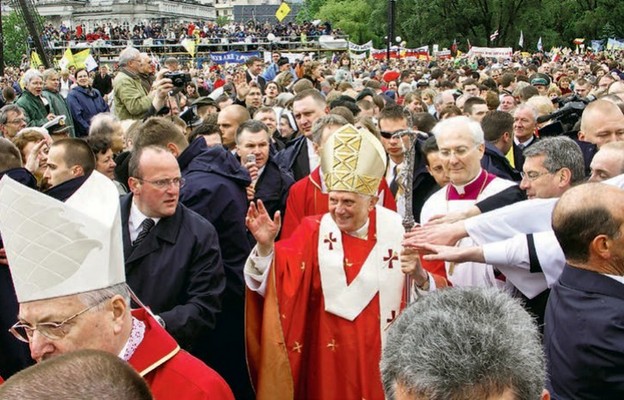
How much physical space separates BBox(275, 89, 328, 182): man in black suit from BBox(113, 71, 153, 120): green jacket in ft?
6.51

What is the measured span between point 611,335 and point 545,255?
32.7 inches

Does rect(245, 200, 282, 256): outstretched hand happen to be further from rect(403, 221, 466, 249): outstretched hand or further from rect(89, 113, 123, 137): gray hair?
rect(89, 113, 123, 137): gray hair

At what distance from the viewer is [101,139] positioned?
596 cm

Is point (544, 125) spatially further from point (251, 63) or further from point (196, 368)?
point (251, 63)

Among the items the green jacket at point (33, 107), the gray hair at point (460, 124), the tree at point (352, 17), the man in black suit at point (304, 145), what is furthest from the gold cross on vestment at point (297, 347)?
the tree at point (352, 17)

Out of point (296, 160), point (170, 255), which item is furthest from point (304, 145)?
point (170, 255)

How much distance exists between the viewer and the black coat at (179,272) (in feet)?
12.8

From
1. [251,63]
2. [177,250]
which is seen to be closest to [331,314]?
[177,250]

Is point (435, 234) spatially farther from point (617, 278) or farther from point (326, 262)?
point (617, 278)

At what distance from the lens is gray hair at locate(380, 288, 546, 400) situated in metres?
1.88

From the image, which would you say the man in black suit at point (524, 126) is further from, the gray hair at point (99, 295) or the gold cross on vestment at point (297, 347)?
the gray hair at point (99, 295)

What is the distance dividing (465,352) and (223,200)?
3312 millimetres

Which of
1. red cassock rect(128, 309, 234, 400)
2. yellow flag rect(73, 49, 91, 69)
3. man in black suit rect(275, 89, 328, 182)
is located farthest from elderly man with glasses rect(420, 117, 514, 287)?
yellow flag rect(73, 49, 91, 69)

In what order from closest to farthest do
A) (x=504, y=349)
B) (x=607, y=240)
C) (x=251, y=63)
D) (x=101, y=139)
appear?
(x=504, y=349) → (x=607, y=240) → (x=101, y=139) → (x=251, y=63)
